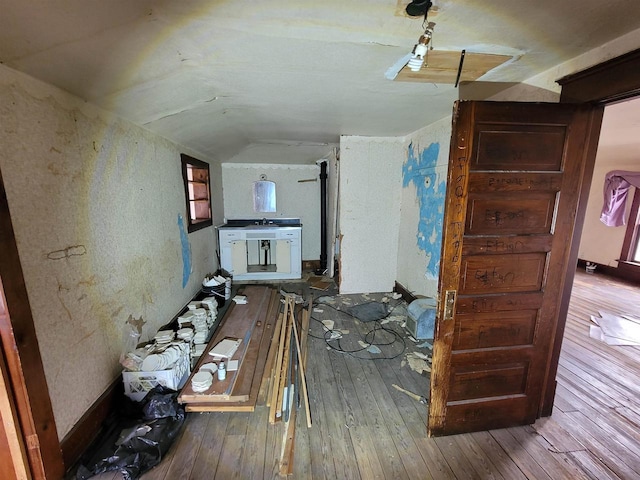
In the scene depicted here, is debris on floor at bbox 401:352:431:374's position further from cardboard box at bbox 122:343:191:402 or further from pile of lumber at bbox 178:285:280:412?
cardboard box at bbox 122:343:191:402

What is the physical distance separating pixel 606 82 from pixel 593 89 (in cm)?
6

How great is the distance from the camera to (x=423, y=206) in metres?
3.25

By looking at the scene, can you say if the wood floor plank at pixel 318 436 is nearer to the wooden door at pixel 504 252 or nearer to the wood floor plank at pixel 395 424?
the wood floor plank at pixel 395 424

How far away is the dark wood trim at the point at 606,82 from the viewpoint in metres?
1.25

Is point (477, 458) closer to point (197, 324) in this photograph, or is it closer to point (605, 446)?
point (605, 446)

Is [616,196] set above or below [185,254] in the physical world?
above

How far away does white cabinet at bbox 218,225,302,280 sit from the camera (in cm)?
446

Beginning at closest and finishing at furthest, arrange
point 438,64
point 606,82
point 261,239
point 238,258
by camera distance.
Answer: point 606,82
point 438,64
point 238,258
point 261,239

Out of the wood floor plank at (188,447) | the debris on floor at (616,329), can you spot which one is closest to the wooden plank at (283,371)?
the wood floor plank at (188,447)

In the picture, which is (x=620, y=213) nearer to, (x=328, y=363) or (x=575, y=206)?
(x=575, y=206)

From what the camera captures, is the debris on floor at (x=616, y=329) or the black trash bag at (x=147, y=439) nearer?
the black trash bag at (x=147, y=439)

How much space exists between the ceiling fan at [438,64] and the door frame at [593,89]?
16.1 inches

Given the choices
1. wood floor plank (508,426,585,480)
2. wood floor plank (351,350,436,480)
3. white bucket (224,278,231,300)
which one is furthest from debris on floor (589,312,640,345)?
white bucket (224,278,231,300)

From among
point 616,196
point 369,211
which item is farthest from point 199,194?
point 616,196
